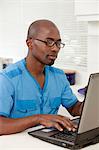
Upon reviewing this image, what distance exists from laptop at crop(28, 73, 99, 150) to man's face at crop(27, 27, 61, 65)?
404 millimetres

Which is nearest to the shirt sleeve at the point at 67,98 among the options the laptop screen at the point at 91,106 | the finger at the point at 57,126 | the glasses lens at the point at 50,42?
the glasses lens at the point at 50,42

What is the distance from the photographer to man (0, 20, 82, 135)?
4.80ft

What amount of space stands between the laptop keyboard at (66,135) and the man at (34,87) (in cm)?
5

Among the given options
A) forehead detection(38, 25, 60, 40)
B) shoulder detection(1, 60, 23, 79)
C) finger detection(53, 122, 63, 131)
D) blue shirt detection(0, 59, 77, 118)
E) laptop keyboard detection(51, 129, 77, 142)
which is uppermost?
forehead detection(38, 25, 60, 40)

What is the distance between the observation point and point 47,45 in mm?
1620

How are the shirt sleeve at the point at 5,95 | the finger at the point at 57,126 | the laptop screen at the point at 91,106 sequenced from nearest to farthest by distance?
the laptop screen at the point at 91,106, the finger at the point at 57,126, the shirt sleeve at the point at 5,95

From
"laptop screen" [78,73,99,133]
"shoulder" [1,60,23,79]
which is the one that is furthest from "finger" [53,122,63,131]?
"shoulder" [1,60,23,79]

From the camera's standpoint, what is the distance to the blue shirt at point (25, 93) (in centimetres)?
154

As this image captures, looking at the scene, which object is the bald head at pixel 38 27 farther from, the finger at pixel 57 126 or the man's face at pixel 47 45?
the finger at pixel 57 126

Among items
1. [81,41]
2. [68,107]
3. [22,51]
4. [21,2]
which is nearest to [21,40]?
[22,51]

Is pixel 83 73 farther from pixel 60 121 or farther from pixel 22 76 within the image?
pixel 60 121

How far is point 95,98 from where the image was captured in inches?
46.1

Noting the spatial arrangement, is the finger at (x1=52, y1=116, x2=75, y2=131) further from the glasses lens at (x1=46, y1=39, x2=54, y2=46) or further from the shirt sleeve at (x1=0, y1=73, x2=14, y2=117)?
the glasses lens at (x1=46, y1=39, x2=54, y2=46)

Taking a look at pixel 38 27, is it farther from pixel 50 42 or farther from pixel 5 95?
pixel 5 95
